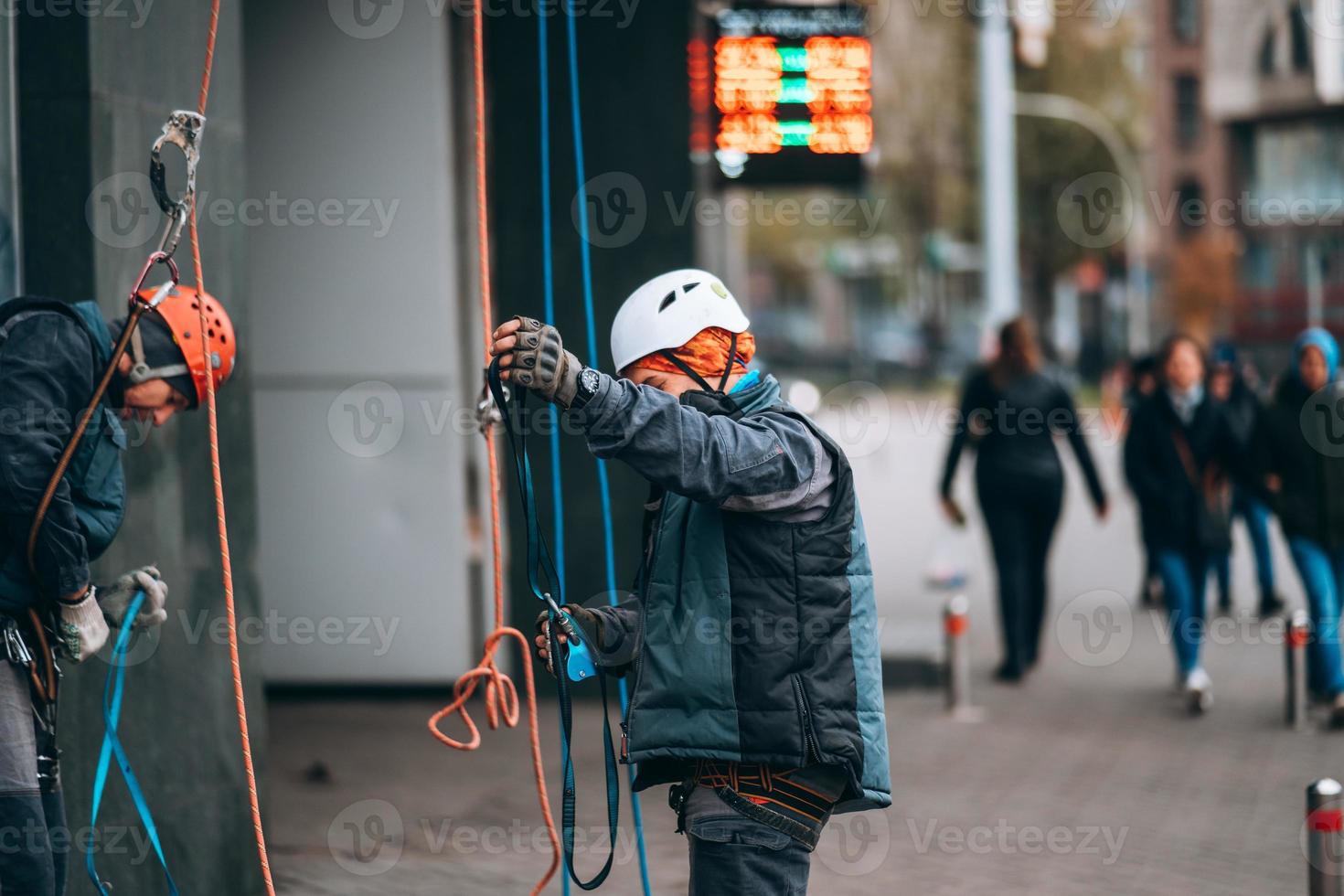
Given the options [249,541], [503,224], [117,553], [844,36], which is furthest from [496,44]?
[117,553]

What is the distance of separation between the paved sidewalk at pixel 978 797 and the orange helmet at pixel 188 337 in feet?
7.80

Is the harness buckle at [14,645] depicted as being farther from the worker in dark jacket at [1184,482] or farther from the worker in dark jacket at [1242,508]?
the worker in dark jacket at [1242,508]

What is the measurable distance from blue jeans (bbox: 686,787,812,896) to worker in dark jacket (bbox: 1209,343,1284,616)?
7.93m

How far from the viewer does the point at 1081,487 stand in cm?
2298

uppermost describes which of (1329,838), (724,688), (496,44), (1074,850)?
(496,44)

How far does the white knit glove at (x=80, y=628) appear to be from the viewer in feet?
12.5

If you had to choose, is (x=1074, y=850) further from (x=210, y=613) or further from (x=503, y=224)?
(x=503, y=224)

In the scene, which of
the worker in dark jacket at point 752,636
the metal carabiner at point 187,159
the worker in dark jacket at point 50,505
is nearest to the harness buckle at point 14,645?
the worker in dark jacket at point 50,505

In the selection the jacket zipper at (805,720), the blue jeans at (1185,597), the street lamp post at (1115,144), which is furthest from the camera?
the street lamp post at (1115,144)

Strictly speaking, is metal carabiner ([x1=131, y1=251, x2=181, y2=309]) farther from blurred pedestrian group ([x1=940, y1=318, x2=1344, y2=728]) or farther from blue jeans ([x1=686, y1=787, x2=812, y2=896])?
blurred pedestrian group ([x1=940, y1=318, x2=1344, y2=728])

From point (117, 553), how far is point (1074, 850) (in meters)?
3.64

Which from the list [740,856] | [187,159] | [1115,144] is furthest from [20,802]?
[1115,144]

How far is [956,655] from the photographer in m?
8.76

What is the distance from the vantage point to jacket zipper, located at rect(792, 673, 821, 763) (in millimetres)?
3334
